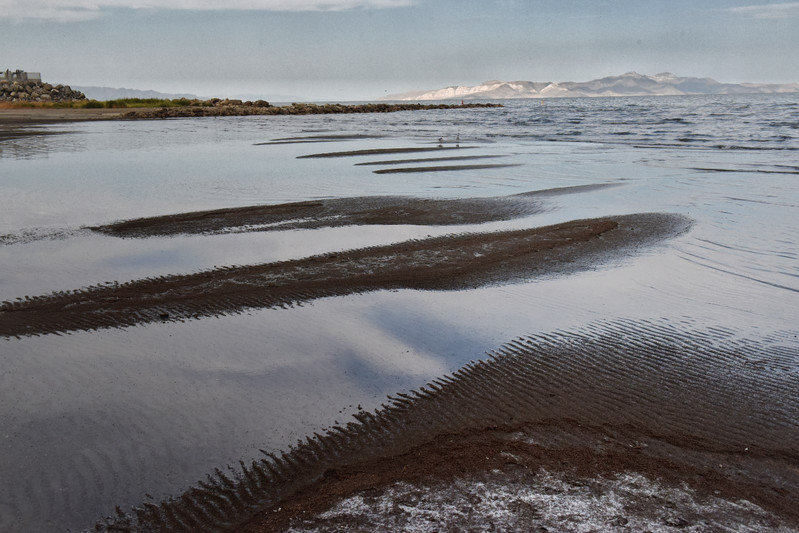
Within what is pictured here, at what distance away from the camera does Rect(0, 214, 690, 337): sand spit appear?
18.9ft

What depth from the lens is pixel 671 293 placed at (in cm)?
643

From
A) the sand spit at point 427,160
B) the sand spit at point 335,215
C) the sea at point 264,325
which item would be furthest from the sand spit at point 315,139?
the sand spit at point 335,215

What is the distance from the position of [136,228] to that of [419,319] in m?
5.70

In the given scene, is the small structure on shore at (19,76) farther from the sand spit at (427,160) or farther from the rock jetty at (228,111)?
the sand spit at (427,160)

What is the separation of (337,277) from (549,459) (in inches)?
157

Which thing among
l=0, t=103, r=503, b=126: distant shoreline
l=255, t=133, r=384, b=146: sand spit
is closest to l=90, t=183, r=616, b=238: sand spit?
l=255, t=133, r=384, b=146: sand spit

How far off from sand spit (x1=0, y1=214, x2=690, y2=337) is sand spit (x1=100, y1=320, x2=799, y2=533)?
7.90 ft

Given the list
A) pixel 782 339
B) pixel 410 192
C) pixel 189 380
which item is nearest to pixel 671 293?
pixel 782 339

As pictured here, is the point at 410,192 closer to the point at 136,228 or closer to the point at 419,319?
the point at 136,228

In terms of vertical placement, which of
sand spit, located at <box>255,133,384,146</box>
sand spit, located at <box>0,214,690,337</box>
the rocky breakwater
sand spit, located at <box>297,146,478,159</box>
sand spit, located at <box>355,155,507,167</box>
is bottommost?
sand spit, located at <box>0,214,690,337</box>

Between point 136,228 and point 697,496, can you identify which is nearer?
point 697,496

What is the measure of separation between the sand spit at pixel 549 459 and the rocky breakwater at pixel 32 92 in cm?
7430

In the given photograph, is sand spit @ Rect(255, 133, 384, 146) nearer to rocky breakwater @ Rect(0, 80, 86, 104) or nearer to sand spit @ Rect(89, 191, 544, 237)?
sand spit @ Rect(89, 191, 544, 237)

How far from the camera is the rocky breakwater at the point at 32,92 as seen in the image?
66250 millimetres
